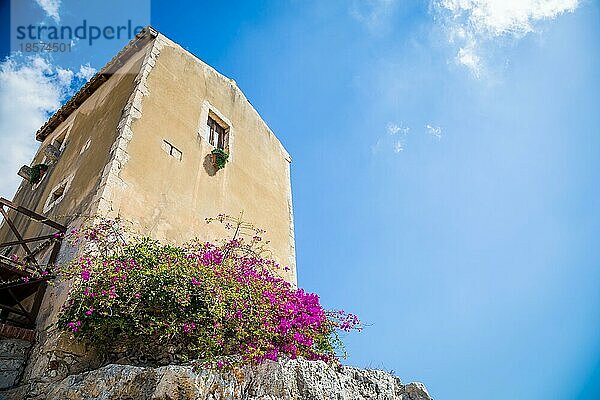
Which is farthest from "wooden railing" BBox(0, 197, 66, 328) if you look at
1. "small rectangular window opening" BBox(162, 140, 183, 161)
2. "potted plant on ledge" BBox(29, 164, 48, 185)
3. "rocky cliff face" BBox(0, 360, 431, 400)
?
"potted plant on ledge" BBox(29, 164, 48, 185)

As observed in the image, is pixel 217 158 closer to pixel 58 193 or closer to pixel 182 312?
pixel 58 193

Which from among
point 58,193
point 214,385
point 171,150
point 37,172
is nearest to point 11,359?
point 214,385

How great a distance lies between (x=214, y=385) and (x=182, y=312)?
116cm

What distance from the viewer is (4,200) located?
6734mm

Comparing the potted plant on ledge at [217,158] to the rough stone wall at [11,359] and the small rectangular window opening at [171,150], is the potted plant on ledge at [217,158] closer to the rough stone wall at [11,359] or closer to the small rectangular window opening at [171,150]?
the small rectangular window opening at [171,150]

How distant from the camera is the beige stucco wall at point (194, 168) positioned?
775cm

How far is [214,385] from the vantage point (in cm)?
468

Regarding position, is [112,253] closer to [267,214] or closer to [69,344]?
[69,344]

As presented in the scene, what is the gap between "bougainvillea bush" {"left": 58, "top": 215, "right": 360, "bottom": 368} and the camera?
5363mm

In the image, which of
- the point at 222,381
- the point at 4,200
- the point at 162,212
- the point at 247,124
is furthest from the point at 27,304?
the point at 247,124

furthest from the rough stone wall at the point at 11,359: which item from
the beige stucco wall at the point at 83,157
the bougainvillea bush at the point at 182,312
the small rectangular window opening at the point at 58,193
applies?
the small rectangular window opening at the point at 58,193

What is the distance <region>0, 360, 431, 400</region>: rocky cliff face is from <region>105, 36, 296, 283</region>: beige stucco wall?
283 cm

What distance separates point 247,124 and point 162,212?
463cm

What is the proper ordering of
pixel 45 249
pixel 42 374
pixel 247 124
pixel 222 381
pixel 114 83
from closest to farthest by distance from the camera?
pixel 222 381 < pixel 42 374 < pixel 45 249 < pixel 114 83 < pixel 247 124
